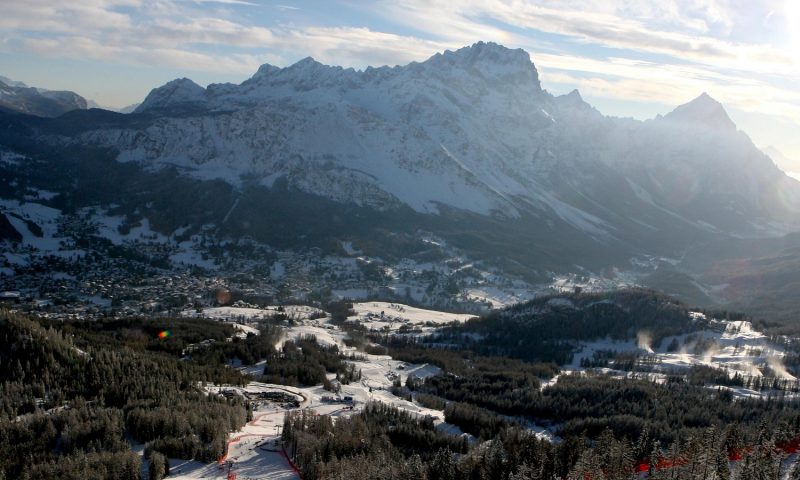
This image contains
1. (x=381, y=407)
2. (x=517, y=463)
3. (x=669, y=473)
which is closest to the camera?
(x=669, y=473)

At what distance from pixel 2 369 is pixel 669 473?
118997mm

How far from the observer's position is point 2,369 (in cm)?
13550

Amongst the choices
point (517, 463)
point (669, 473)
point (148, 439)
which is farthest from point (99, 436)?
point (669, 473)

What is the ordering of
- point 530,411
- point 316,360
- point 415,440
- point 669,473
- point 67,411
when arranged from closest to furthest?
point 669,473
point 67,411
point 415,440
point 530,411
point 316,360

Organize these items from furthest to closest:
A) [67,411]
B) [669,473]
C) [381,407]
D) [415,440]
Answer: [381,407] < [415,440] < [67,411] < [669,473]

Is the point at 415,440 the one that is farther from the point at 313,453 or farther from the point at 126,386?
the point at 126,386

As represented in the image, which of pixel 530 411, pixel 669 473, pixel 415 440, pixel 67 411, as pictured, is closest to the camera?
pixel 669 473

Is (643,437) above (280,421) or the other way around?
above

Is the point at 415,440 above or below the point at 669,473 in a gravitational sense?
below

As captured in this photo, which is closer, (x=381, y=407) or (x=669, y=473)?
(x=669, y=473)

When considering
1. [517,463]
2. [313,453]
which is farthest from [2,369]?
[517,463]

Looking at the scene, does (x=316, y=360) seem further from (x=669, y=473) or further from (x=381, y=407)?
(x=669, y=473)

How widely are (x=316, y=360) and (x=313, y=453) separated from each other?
82.6 metres

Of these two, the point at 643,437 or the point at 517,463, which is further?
the point at 643,437
